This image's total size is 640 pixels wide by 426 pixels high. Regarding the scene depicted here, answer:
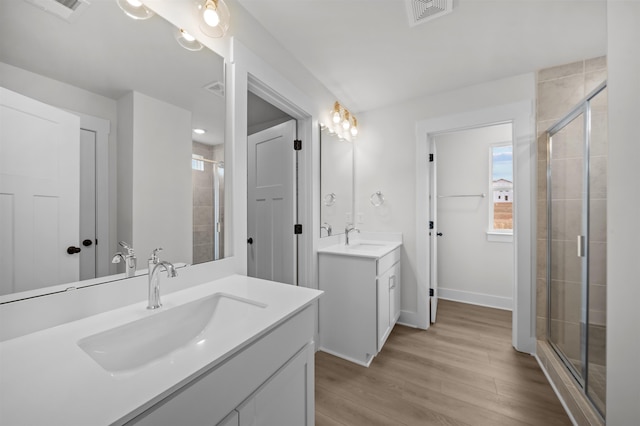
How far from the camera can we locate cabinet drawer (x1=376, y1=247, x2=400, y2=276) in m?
1.92

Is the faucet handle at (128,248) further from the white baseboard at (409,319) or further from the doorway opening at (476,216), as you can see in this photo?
the doorway opening at (476,216)

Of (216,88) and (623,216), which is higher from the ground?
(216,88)

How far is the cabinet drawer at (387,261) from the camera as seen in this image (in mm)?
1922

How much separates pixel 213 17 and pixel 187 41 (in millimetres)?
168

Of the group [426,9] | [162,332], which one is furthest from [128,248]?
[426,9]

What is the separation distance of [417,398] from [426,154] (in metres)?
2.06

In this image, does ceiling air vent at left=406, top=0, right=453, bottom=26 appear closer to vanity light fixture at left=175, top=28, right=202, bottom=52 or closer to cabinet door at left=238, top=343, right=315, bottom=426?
vanity light fixture at left=175, top=28, right=202, bottom=52

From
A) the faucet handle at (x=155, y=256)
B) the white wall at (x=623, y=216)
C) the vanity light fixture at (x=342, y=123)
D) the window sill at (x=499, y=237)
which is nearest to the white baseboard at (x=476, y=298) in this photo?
the window sill at (x=499, y=237)

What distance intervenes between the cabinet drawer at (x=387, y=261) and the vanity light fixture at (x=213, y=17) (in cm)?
174

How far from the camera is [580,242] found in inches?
57.9

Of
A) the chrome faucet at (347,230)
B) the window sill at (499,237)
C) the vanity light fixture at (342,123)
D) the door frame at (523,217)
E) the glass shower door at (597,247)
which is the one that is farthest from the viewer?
the window sill at (499,237)

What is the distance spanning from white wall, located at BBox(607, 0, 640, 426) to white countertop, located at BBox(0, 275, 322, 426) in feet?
3.87

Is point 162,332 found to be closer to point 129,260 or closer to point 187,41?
point 129,260

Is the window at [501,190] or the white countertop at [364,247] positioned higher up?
the window at [501,190]
